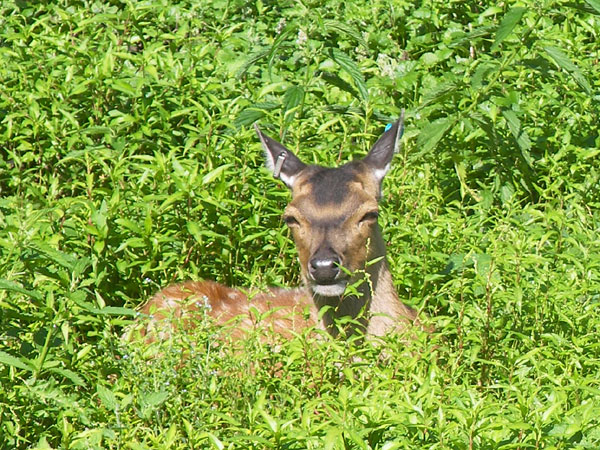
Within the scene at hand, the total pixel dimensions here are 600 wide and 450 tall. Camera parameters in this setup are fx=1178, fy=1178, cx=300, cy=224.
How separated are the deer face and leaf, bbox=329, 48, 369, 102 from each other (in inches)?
27.2

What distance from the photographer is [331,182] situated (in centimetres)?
741

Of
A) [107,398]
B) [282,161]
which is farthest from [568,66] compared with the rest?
[107,398]

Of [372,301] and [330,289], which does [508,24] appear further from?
[330,289]

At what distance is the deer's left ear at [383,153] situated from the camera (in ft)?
25.3

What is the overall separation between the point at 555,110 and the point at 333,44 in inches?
87.1

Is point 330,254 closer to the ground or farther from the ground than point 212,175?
farther from the ground

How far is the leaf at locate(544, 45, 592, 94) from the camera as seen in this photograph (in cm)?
806

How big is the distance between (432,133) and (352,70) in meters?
0.73

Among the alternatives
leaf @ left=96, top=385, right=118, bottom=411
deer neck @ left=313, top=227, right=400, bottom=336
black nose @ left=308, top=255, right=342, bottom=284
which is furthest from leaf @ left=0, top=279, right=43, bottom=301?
deer neck @ left=313, top=227, right=400, bottom=336

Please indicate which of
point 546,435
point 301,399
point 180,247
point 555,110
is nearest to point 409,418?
point 546,435

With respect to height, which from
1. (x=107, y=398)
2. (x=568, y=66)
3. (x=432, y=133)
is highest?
(x=107, y=398)

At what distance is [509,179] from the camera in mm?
8719

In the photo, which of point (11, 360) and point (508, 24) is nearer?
point (11, 360)

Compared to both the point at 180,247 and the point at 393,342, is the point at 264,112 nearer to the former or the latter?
the point at 180,247
